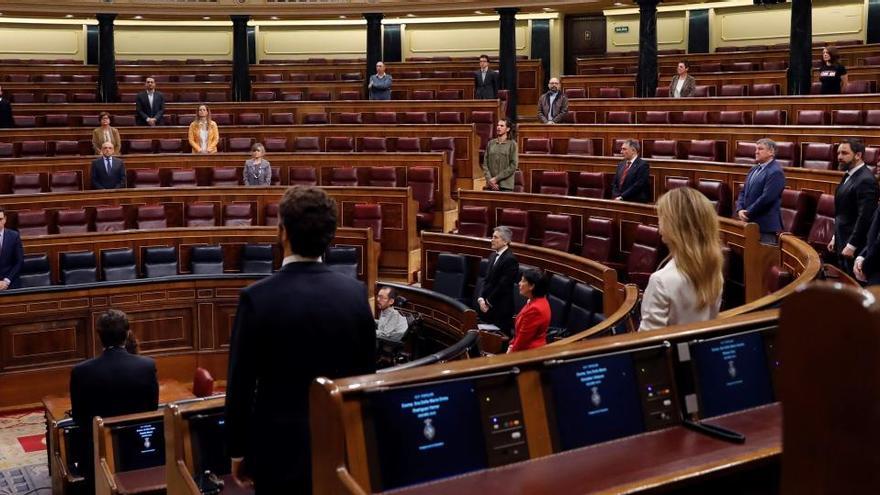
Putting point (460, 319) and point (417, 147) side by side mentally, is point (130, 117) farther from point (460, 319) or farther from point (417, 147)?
point (460, 319)

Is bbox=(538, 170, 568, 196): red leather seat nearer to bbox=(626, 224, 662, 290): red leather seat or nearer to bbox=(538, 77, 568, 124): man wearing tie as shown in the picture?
bbox=(538, 77, 568, 124): man wearing tie

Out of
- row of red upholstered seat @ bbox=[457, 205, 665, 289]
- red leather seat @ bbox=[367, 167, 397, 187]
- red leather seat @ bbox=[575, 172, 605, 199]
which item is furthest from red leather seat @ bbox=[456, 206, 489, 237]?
red leather seat @ bbox=[367, 167, 397, 187]

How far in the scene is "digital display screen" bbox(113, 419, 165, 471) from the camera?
145 inches

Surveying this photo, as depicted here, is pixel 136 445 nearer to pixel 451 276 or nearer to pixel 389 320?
pixel 389 320

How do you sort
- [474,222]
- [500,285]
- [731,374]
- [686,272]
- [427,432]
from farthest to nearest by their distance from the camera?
[474,222] → [500,285] → [686,272] → [731,374] → [427,432]

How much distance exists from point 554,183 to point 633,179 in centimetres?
130

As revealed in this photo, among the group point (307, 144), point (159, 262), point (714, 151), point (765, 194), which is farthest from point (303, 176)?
point (765, 194)

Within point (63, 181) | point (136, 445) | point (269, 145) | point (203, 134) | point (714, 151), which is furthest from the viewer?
point (269, 145)

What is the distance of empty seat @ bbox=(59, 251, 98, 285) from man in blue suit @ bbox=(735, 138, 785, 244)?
4.84 metres

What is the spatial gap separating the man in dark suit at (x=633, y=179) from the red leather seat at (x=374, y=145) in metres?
3.47

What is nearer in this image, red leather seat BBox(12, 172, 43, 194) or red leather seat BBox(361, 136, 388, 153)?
red leather seat BBox(12, 172, 43, 194)

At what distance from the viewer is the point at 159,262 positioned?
26.2 ft

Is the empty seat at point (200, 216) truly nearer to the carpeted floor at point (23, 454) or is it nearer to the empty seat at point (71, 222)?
the empty seat at point (71, 222)

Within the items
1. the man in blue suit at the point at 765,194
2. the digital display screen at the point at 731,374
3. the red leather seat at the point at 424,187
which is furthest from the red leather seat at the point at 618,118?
the digital display screen at the point at 731,374
